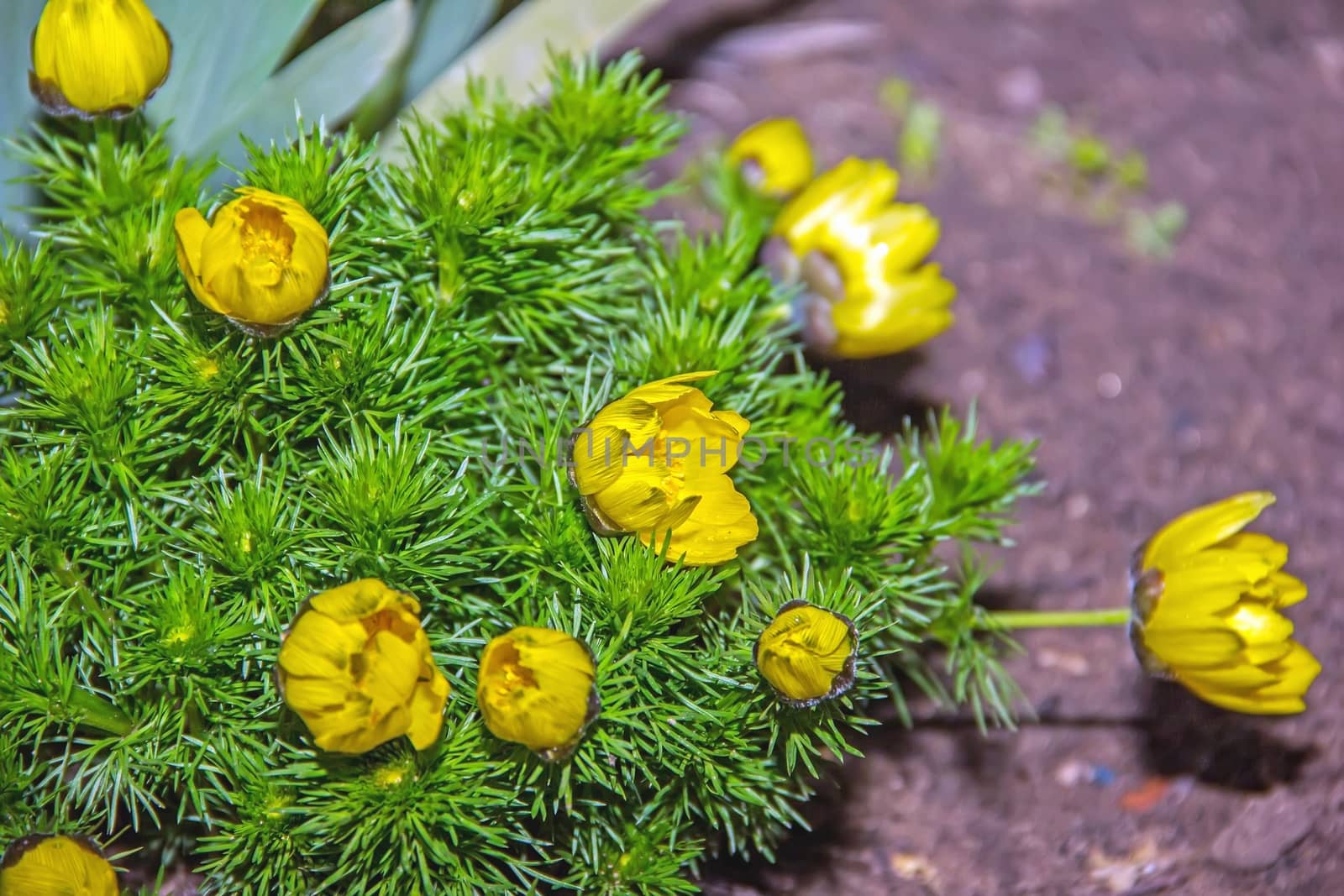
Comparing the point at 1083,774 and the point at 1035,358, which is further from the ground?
the point at 1035,358

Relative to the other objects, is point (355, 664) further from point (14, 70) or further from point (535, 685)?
point (14, 70)

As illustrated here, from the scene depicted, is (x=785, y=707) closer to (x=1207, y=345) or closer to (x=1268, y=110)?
(x=1207, y=345)

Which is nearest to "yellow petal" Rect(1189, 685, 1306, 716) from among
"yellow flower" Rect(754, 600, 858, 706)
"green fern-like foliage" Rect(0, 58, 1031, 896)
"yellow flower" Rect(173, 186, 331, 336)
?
"green fern-like foliage" Rect(0, 58, 1031, 896)

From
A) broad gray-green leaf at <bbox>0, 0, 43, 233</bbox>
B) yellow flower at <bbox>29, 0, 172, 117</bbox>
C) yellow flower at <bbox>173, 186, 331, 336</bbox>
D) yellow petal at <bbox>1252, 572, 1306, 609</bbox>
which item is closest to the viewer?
yellow flower at <bbox>173, 186, 331, 336</bbox>

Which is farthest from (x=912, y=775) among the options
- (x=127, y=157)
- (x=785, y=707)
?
(x=127, y=157)

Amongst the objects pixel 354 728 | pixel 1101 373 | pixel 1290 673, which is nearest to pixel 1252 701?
pixel 1290 673

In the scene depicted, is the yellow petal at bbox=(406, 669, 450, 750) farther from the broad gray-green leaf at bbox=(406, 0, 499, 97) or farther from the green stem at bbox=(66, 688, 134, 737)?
the broad gray-green leaf at bbox=(406, 0, 499, 97)

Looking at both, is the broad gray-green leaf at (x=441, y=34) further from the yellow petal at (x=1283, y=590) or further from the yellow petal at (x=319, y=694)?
the yellow petal at (x=1283, y=590)

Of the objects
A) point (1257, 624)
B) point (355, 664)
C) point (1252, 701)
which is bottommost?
point (1252, 701)
